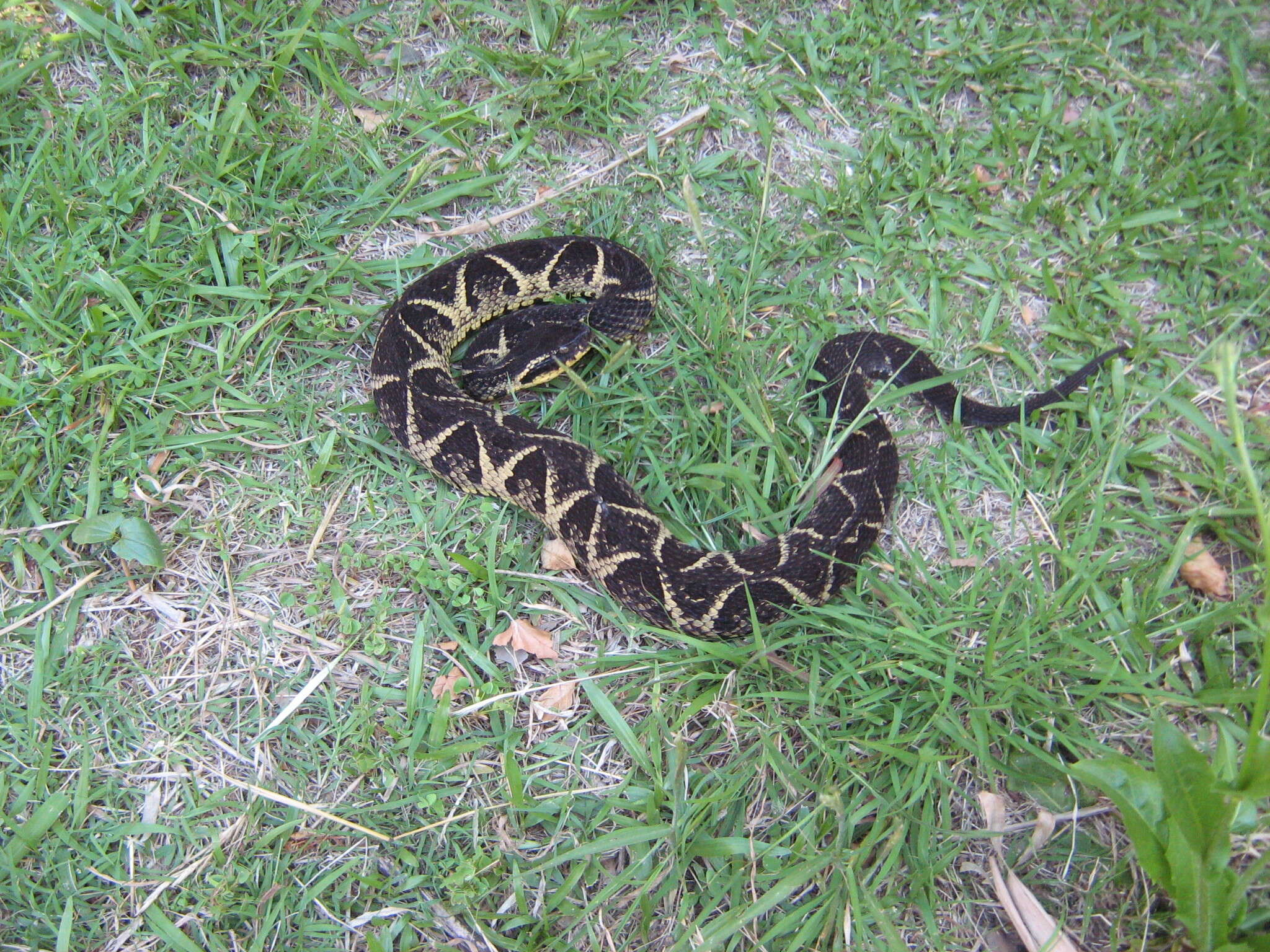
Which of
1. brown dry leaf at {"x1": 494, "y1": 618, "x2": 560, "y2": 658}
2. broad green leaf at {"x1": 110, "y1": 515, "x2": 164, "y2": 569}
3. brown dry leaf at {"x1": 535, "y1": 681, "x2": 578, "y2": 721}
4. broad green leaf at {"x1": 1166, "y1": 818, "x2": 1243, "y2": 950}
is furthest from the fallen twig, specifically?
broad green leaf at {"x1": 1166, "y1": 818, "x2": 1243, "y2": 950}

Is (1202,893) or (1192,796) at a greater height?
(1192,796)

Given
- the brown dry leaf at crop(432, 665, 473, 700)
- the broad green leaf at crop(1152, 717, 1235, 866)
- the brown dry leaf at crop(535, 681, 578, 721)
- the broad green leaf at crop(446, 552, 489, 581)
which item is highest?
the broad green leaf at crop(1152, 717, 1235, 866)

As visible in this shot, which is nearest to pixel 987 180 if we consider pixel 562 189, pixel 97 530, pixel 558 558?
pixel 562 189

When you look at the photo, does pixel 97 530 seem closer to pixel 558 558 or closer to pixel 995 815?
pixel 558 558

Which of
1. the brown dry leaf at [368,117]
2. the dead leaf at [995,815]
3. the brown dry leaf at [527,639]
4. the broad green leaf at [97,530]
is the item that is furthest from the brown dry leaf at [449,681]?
the brown dry leaf at [368,117]

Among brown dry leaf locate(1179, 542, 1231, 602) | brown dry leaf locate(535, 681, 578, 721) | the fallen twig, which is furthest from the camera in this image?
the fallen twig

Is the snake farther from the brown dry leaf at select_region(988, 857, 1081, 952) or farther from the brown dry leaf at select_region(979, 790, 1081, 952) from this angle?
the brown dry leaf at select_region(988, 857, 1081, 952)

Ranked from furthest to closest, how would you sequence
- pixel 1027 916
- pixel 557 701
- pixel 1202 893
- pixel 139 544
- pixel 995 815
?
pixel 139 544
pixel 557 701
pixel 995 815
pixel 1027 916
pixel 1202 893
